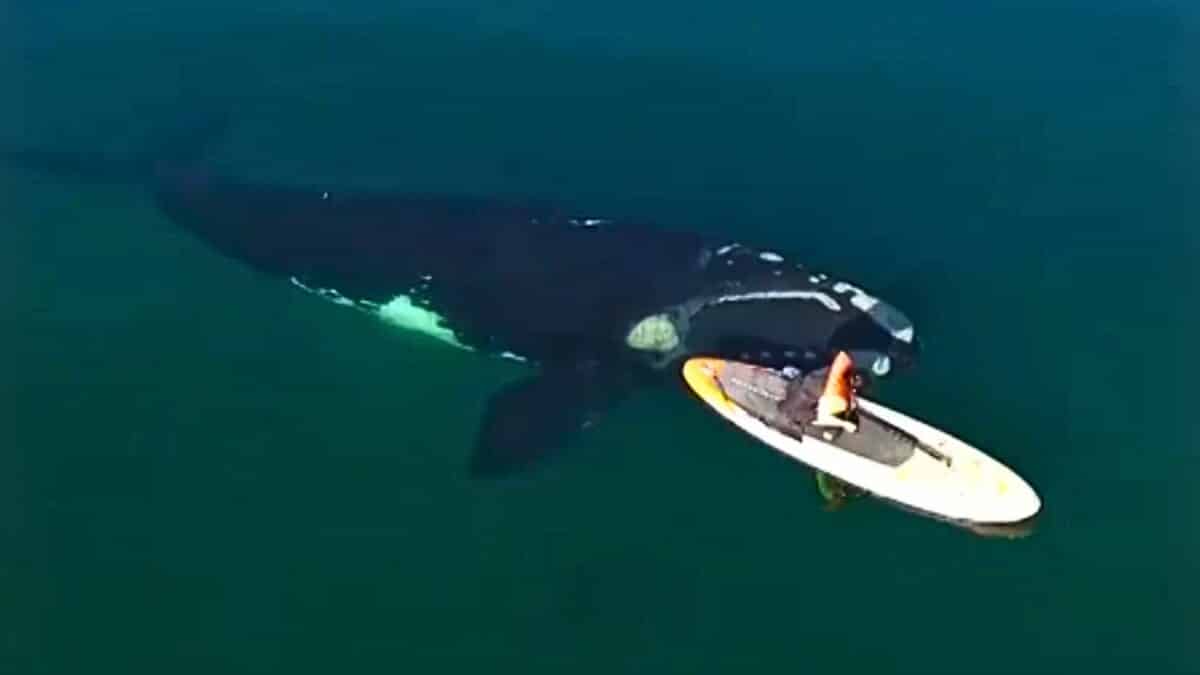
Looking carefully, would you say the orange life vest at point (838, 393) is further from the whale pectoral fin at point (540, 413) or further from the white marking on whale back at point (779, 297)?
the whale pectoral fin at point (540, 413)

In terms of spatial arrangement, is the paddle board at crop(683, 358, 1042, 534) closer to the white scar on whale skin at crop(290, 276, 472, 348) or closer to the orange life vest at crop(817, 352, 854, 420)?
the orange life vest at crop(817, 352, 854, 420)

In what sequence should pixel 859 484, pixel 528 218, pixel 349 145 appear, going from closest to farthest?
pixel 859 484
pixel 528 218
pixel 349 145

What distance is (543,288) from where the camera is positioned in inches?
765

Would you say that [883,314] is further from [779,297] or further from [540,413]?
[540,413]

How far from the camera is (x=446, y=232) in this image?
2016 centimetres

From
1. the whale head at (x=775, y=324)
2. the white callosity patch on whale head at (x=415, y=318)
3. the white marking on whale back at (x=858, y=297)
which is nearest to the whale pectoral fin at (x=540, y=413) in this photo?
the whale head at (x=775, y=324)

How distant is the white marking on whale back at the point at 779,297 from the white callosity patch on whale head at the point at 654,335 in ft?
2.02

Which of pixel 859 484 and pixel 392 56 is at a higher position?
pixel 392 56

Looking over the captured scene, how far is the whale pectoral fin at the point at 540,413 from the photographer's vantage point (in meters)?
17.9

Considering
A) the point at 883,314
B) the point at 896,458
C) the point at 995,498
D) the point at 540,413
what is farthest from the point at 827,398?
the point at 540,413

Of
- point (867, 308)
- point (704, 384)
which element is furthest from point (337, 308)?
point (867, 308)

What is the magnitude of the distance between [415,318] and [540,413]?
1960 mm

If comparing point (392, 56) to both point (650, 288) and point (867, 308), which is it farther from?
point (867, 308)

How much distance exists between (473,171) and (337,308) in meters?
2.75
